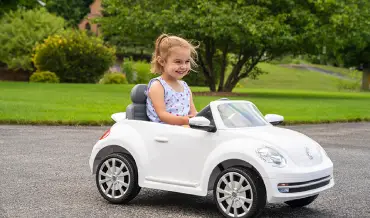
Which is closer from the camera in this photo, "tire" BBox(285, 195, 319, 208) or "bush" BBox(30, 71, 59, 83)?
"tire" BBox(285, 195, 319, 208)

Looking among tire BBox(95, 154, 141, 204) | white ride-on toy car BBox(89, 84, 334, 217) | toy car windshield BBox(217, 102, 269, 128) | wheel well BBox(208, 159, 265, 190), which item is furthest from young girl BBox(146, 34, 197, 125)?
wheel well BBox(208, 159, 265, 190)

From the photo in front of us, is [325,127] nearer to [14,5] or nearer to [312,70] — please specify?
[14,5]

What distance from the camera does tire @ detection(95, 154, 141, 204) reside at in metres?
6.33

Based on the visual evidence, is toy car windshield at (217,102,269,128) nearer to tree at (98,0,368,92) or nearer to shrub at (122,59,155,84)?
tree at (98,0,368,92)

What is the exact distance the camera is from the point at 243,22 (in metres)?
29.2

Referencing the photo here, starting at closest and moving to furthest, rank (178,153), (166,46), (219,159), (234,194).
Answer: (234,194)
(219,159)
(178,153)
(166,46)

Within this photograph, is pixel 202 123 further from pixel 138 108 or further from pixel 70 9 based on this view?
pixel 70 9

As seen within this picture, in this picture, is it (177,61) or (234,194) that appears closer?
(234,194)

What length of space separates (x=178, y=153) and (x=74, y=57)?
Result: 38844mm

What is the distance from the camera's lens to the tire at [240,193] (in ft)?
18.1

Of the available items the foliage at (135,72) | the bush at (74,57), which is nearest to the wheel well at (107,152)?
the bush at (74,57)

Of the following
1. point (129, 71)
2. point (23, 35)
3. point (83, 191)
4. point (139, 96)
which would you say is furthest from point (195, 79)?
point (139, 96)

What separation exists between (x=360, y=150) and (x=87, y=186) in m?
6.20

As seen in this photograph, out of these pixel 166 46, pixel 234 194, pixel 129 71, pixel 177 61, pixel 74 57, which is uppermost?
pixel 166 46
